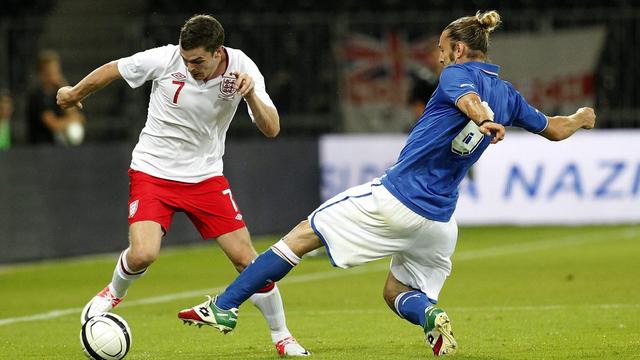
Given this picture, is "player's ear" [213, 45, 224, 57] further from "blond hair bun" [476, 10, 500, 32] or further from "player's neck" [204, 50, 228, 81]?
"blond hair bun" [476, 10, 500, 32]

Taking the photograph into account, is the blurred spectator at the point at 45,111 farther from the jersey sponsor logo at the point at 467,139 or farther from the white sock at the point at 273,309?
the jersey sponsor logo at the point at 467,139

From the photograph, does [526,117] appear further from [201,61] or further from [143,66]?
[143,66]

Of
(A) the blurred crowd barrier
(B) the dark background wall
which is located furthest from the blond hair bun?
(A) the blurred crowd barrier

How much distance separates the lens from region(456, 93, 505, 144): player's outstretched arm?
6.99m

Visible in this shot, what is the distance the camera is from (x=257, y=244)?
55.4 feet

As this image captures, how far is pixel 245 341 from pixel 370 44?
12139 mm

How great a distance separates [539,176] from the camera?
19.1 m

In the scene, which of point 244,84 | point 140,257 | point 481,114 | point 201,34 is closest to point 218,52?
point 201,34

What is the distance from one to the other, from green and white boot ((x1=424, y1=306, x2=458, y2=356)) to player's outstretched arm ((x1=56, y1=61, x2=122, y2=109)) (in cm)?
231

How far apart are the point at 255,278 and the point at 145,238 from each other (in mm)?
901

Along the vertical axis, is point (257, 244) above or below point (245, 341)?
below

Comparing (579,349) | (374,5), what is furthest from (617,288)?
(374,5)

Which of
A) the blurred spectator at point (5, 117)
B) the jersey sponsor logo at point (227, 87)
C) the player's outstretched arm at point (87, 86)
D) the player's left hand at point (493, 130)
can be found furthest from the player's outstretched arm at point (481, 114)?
the blurred spectator at point (5, 117)

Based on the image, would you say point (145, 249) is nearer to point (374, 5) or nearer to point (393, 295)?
point (393, 295)
